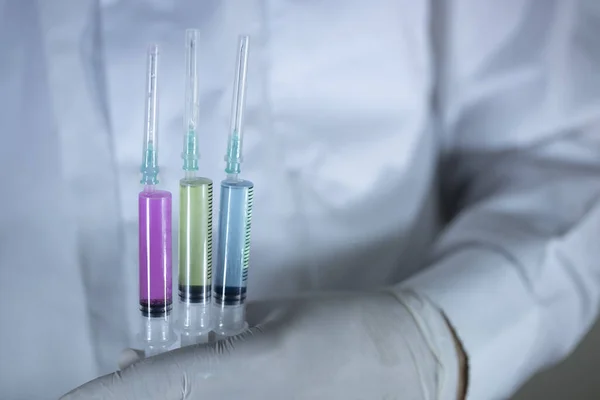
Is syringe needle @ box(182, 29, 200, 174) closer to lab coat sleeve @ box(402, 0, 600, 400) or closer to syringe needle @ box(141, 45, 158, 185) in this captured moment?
syringe needle @ box(141, 45, 158, 185)

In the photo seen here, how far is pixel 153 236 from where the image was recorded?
0.46m

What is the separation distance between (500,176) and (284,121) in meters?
0.21

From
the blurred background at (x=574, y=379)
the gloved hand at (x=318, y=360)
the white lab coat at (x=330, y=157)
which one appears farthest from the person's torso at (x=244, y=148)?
→ the blurred background at (x=574, y=379)

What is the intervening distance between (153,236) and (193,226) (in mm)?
29

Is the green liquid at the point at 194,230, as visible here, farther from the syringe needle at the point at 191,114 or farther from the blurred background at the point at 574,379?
the blurred background at the point at 574,379

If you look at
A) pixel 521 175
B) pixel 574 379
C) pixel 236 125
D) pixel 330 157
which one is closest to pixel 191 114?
pixel 236 125

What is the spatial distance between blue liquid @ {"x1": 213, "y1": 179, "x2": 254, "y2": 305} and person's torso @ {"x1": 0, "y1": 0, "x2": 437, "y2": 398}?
6 centimetres

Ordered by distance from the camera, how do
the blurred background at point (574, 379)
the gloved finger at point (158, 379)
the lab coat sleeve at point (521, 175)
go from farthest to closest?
the blurred background at point (574, 379), the lab coat sleeve at point (521, 175), the gloved finger at point (158, 379)

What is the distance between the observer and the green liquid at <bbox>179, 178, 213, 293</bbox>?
0.46 m

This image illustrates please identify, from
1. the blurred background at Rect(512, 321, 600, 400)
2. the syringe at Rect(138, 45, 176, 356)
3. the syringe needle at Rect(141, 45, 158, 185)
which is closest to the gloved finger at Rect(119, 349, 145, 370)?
the syringe at Rect(138, 45, 176, 356)

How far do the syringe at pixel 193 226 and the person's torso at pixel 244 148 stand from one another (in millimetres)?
44

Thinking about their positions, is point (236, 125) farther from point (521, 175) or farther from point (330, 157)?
point (521, 175)

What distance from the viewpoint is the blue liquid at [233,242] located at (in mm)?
474

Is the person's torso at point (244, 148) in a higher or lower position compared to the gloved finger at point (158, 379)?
higher
